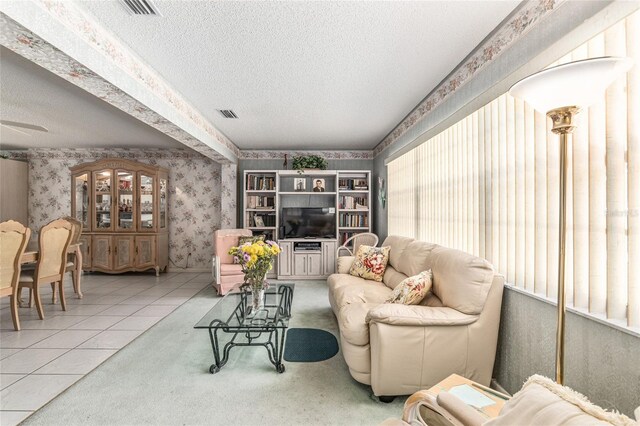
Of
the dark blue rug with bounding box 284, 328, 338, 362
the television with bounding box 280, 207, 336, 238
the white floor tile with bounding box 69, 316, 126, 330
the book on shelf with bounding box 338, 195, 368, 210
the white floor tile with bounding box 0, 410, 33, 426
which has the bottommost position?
the dark blue rug with bounding box 284, 328, 338, 362

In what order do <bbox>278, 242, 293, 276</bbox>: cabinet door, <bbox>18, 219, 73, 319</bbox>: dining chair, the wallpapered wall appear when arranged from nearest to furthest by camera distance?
<bbox>18, 219, 73, 319</bbox>: dining chair → <bbox>278, 242, 293, 276</bbox>: cabinet door → the wallpapered wall

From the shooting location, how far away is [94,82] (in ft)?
6.80

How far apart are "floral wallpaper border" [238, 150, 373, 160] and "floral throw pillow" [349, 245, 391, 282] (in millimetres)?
2685

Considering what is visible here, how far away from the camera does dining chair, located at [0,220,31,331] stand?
280 centimetres

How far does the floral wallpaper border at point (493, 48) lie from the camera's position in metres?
1.60

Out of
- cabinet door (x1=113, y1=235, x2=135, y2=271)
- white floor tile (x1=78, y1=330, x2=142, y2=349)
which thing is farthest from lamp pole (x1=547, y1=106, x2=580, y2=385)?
cabinet door (x1=113, y1=235, x2=135, y2=271)

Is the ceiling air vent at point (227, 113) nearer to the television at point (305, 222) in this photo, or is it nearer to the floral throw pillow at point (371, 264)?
the television at point (305, 222)

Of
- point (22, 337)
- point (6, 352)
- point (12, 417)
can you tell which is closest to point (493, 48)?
point (12, 417)

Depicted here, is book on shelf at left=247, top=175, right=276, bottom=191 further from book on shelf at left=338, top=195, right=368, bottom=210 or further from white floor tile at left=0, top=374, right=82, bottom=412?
white floor tile at left=0, top=374, right=82, bottom=412

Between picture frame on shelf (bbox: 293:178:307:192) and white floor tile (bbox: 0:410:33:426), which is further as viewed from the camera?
picture frame on shelf (bbox: 293:178:307:192)

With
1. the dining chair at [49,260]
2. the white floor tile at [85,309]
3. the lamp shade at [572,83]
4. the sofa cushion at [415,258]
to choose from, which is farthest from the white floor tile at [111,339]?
the lamp shade at [572,83]

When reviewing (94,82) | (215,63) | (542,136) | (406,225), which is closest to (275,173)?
(406,225)

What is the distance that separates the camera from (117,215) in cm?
538

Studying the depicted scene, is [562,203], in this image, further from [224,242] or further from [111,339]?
[224,242]
